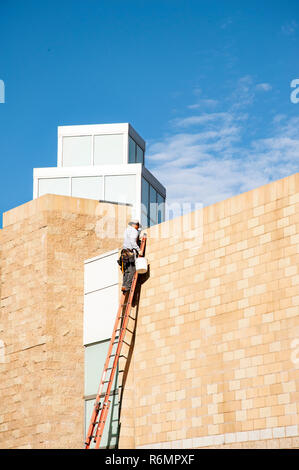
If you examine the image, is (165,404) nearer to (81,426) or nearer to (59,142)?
(81,426)

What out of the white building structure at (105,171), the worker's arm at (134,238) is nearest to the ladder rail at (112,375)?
the worker's arm at (134,238)

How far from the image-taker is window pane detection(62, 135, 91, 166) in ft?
151

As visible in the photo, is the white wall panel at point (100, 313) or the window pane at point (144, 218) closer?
the white wall panel at point (100, 313)

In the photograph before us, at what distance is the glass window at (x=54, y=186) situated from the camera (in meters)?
45.7

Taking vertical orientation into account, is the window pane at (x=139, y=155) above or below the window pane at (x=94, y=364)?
above

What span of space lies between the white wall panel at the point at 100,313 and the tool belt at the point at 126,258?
2.69 feet

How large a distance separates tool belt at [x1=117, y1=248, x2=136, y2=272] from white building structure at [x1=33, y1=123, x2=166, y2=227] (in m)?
23.4

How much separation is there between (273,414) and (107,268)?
22.0ft

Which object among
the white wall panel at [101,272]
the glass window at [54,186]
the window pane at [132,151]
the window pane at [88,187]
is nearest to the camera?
the white wall panel at [101,272]

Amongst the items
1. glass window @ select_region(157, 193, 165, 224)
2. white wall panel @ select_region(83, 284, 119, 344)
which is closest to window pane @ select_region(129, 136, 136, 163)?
glass window @ select_region(157, 193, 165, 224)

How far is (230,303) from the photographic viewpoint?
1841cm

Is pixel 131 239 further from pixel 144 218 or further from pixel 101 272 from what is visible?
pixel 144 218

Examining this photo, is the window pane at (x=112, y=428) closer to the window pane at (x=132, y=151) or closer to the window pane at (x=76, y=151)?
the window pane at (x=76, y=151)

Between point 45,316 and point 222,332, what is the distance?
5287mm
